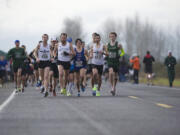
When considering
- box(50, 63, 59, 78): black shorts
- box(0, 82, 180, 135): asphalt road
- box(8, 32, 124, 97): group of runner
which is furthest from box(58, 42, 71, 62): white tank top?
box(0, 82, 180, 135): asphalt road

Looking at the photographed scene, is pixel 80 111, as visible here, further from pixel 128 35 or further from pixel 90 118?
pixel 128 35

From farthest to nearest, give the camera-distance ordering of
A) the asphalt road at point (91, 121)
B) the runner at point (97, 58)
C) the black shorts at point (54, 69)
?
the black shorts at point (54, 69)
the runner at point (97, 58)
the asphalt road at point (91, 121)

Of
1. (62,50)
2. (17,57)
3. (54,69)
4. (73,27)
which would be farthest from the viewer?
(73,27)

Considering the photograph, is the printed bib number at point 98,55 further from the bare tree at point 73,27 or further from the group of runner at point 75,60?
the bare tree at point 73,27

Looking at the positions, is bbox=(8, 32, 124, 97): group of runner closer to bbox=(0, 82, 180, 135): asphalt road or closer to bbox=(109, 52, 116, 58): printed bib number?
bbox=(109, 52, 116, 58): printed bib number

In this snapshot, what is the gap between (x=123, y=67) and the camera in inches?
1496

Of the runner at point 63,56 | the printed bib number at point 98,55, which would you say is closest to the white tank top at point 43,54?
the runner at point 63,56

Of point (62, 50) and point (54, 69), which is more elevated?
point (62, 50)

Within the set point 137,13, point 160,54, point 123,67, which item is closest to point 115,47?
point 123,67

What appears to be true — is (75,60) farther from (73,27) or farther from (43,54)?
(73,27)

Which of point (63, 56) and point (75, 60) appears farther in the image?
point (75, 60)

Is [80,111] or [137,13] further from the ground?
[137,13]

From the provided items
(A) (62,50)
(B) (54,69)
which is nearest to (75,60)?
(A) (62,50)

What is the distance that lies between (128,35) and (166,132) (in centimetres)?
10162
